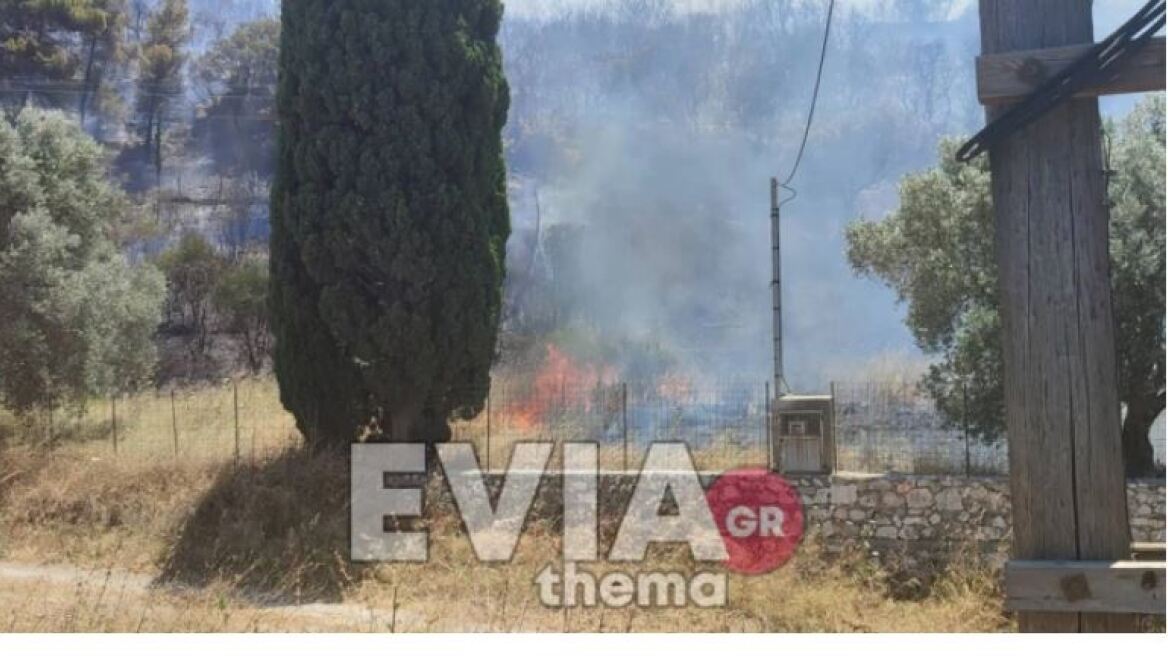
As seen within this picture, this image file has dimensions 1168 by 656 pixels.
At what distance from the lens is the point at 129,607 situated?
20.4 feet

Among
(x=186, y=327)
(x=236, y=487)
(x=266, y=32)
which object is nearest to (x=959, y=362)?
(x=236, y=487)

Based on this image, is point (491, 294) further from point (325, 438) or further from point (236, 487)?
point (236, 487)

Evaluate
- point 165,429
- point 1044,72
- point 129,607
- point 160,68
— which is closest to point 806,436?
point 129,607

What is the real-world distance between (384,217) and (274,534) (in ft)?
9.82

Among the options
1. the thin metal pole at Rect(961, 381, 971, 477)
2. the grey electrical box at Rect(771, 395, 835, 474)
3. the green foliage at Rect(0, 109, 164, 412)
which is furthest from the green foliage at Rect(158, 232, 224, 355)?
the thin metal pole at Rect(961, 381, 971, 477)

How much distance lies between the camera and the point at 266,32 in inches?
1170

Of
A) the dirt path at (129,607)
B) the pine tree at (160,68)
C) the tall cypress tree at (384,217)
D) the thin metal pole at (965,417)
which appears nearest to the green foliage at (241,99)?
the pine tree at (160,68)

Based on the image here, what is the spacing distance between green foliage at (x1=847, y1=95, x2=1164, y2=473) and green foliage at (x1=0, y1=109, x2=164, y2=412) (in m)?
9.41

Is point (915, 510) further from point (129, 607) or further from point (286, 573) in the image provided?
point (129, 607)

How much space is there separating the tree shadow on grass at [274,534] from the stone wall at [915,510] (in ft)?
13.8

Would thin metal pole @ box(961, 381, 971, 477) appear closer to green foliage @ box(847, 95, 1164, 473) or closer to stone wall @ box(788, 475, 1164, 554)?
green foliage @ box(847, 95, 1164, 473)

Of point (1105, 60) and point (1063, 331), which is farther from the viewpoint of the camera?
point (1063, 331)

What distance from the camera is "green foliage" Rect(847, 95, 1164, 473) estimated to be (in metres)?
9.25

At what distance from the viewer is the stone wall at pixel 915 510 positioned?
8703 mm
